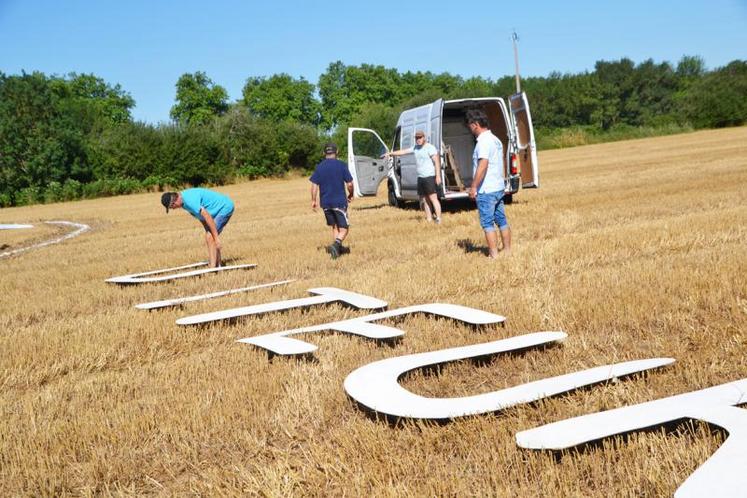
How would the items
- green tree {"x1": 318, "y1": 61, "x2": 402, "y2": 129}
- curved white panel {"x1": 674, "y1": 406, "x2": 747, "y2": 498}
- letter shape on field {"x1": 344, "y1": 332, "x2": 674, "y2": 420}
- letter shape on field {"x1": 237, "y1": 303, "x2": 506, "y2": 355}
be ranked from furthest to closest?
green tree {"x1": 318, "y1": 61, "x2": 402, "y2": 129} → letter shape on field {"x1": 237, "y1": 303, "x2": 506, "y2": 355} → letter shape on field {"x1": 344, "y1": 332, "x2": 674, "y2": 420} → curved white panel {"x1": 674, "y1": 406, "x2": 747, "y2": 498}

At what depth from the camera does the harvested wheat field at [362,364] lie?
2678 mm

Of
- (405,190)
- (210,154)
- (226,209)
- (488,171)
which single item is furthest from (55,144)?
Answer: (488,171)

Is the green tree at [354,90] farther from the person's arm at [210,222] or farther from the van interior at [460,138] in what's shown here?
the person's arm at [210,222]

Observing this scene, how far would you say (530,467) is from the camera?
8.50 feet

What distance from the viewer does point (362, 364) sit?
4.21 meters

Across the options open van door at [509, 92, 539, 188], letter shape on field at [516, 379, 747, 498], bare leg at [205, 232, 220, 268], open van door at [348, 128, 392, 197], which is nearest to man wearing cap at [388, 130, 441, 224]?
open van door at [509, 92, 539, 188]

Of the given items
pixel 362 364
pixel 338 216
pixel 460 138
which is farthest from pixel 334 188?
pixel 460 138

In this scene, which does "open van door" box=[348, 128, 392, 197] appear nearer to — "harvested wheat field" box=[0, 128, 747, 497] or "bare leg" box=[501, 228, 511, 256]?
"harvested wheat field" box=[0, 128, 747, 497]

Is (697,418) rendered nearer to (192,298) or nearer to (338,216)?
(192,298)

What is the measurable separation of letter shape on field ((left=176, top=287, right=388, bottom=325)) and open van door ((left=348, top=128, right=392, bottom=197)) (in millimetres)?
9751

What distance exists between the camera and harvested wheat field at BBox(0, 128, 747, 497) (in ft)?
8.79

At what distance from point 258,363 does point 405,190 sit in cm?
1093

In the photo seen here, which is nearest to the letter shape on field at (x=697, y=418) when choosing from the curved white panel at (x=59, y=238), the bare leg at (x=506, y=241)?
the bare leg at (x=506, y=241)

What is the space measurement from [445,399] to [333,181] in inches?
246
